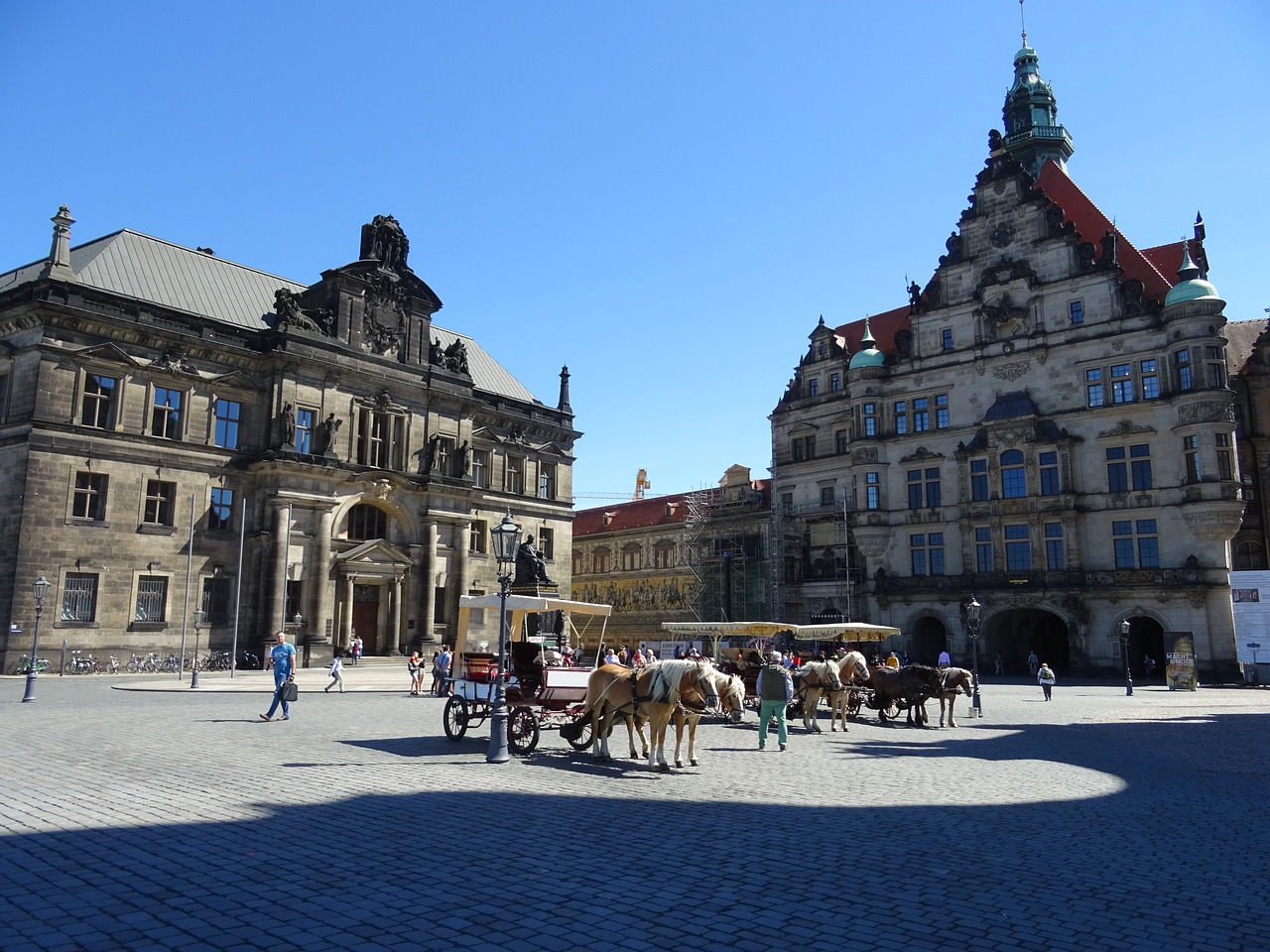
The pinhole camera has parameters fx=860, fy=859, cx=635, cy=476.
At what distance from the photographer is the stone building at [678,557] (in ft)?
204

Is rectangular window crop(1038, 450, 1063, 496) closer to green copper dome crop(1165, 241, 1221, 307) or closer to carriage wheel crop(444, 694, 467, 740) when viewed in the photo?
green copper dome crop(1165, 241, 1221, 307)

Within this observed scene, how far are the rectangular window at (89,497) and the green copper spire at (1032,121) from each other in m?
61.7

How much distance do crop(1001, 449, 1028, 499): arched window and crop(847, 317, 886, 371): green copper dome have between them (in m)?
Answer: 10.1

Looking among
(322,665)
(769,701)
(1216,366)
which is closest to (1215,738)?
(769,701)

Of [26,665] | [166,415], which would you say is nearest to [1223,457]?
[166,415]

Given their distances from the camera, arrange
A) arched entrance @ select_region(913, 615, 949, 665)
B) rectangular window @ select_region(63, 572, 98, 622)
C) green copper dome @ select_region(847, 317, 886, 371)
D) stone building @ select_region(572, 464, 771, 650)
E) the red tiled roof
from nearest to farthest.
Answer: rectangular window @ select_region(63, 572, 98, 622)
arched entrance @ select_region(913, 615, 949, 665)
green copper dome @ select_region(847, 317, 886, 371)
stone building @ select_region(572, 464, 771, 650)
the red tiled roof

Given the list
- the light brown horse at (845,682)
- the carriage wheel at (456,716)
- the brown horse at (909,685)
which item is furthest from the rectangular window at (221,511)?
the brown horse at (909,685)

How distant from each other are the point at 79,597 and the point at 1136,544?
165 feet

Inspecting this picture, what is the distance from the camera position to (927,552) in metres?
52.2

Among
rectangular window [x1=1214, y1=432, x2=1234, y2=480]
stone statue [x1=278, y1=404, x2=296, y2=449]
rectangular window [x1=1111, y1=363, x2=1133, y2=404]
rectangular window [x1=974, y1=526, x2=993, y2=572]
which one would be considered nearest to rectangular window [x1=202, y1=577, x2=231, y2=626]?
stone statue [x1=278, y1=404, x2=296, y2=449]

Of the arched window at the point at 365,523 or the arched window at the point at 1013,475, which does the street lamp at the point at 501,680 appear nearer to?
the arched window at the point at 365,523

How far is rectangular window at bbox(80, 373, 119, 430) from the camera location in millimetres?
36469

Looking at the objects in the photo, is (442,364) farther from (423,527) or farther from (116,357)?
(116,357)

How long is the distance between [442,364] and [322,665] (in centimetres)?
1902
